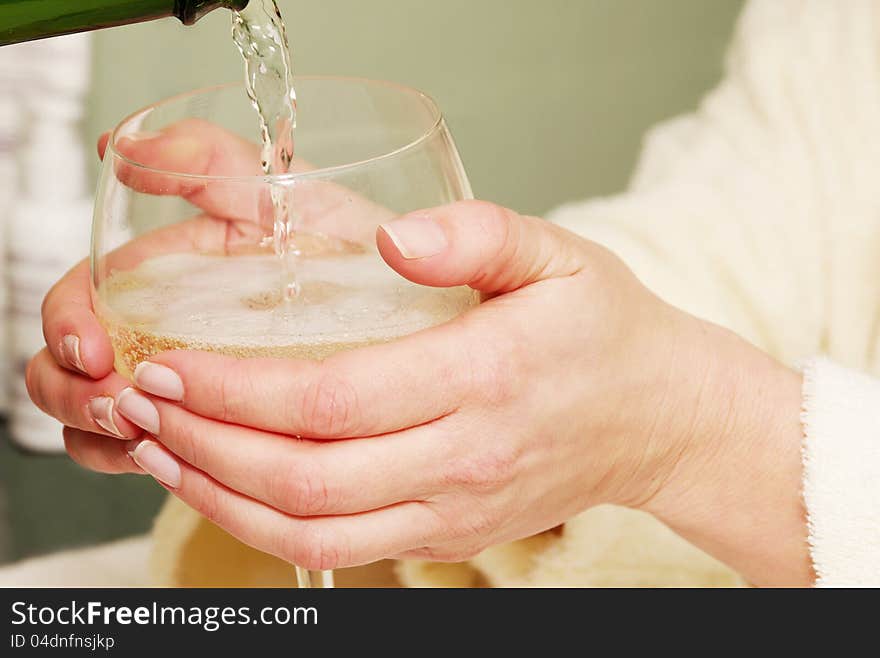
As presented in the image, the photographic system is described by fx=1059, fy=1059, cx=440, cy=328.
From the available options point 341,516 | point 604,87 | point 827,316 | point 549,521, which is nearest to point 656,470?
point 549,521

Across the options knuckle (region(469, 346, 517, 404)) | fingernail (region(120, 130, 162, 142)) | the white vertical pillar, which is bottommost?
knuckle (region(469, 346, 517, 404))

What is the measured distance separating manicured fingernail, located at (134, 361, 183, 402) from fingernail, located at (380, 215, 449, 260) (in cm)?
11

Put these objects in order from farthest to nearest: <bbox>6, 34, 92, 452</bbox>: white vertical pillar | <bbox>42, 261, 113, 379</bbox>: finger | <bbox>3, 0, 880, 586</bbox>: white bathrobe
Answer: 1. <bbox>6, 34, 92, 452</bbox>: white vertical pillar
2. <bbox>3, 0, 880, 586</bbox>: white bathrobe
3. <bbox>42, 261, 113, 379</bbox>: finger

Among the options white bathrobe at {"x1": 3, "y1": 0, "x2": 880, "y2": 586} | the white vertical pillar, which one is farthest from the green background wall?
white bathrobe at {"x1": 3, "y1": 0, "x2": 880, "y2": 586}

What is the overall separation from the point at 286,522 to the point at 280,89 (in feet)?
0.65

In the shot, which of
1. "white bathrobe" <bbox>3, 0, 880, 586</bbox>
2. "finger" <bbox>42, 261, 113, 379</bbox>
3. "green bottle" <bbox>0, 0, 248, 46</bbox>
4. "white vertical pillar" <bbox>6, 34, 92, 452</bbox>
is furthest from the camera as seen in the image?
"white vertical pillar" <bbox>6, 34, 92, 452</bbox>

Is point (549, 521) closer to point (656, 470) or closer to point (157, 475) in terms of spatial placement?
point (656, 470)

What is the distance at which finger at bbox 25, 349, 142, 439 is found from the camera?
493 mm

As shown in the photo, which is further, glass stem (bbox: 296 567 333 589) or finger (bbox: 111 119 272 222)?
glass stem (bbox: 296 567 333 589)

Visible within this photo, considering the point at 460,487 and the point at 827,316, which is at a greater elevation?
the point at 827,316

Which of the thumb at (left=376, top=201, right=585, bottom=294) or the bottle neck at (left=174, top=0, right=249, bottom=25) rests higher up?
the bottle neck at (left=174, top=0, right=249, bottom=25)

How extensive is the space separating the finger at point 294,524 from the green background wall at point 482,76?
0.53m

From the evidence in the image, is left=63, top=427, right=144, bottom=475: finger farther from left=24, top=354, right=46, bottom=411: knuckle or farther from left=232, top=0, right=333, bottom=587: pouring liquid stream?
left=232, top=0, right=333, bottom=587: pouring liquid stream

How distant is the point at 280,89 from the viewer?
49 cm
